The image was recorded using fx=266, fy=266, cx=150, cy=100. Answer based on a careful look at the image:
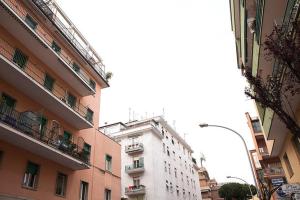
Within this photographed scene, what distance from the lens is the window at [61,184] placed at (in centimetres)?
1636

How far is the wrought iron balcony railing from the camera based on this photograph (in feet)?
42.4

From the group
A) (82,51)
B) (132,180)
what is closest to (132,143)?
(132,180)

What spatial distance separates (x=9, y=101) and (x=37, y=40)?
3862mm

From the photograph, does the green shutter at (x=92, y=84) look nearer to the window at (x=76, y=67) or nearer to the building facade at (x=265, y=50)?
the window at (x=76, y=67)

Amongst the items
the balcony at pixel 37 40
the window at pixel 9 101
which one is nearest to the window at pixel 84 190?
the balcony at pixel 37 40

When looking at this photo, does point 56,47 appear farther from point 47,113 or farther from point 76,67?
point 47,113

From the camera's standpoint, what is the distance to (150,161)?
37688mm

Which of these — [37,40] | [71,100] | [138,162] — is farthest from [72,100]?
[138,162]

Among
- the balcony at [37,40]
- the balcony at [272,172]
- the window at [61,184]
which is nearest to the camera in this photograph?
Answer: the balcony at [37,40]

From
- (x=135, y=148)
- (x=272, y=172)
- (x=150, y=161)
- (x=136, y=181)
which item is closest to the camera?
(x=272, y=172)

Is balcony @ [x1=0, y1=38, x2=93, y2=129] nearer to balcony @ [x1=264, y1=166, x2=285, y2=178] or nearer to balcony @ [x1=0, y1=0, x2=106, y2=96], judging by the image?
balcony @ [x1=0, y1=0, x2=106, y2=96]

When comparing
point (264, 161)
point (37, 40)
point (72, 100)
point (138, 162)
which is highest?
point (37, 40)

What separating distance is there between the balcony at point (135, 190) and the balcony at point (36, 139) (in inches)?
757

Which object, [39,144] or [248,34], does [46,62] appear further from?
[248,34]
